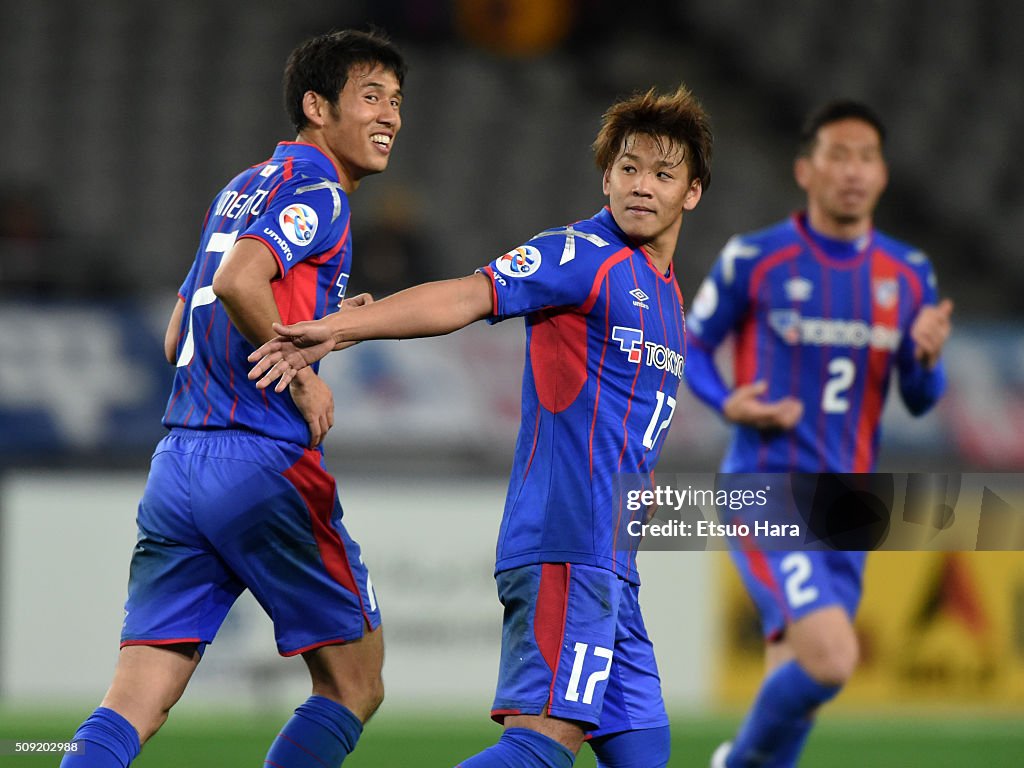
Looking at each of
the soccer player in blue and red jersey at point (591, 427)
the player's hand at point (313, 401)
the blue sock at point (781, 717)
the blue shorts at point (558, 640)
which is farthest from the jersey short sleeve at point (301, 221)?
the blue sock at point (781, 717)

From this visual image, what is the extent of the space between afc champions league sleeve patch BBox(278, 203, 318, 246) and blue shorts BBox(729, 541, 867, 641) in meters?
2.35

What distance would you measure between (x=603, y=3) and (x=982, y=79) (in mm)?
3833

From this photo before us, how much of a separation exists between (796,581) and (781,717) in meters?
0.48

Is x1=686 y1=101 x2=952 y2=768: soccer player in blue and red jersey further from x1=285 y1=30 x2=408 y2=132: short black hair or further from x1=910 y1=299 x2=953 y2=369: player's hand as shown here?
x1=285 y1=30 x2=408 y2=132: short black hair

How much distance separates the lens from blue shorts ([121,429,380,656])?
4.01 meters

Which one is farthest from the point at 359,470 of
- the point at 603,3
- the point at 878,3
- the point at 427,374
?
the point at 878,3

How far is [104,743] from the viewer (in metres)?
3.75

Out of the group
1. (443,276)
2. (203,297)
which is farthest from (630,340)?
(443,276)

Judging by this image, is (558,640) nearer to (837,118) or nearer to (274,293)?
(274,293)

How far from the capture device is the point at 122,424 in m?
9.64

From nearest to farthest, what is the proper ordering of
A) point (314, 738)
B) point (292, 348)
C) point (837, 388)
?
1. point (292, 348)
2. point (314, 738)
3. point (837, 388)

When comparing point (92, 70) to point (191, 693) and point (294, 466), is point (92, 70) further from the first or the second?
point (294, 466)

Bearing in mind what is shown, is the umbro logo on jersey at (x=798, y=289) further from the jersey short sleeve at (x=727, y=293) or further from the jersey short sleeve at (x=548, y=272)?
the jersey short sleeve at (x=548, y=272)

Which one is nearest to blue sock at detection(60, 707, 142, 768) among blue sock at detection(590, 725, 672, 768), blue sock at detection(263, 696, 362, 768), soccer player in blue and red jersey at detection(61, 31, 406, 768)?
soccer player in blue and red jersey at detection(61, 31, 406, 768)
